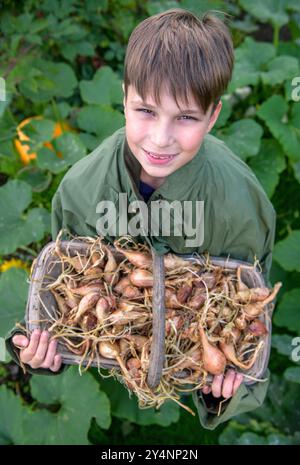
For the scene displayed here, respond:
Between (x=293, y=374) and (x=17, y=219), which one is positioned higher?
(x=17, y=219)

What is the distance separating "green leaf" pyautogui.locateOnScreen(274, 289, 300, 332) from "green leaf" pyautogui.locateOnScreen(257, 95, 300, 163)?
52cm

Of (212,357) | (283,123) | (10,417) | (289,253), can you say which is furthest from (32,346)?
(283,123)

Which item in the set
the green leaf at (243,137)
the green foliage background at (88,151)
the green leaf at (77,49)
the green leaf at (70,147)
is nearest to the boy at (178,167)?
the green foliage background at (88,151)

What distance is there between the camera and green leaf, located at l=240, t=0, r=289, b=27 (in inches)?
91.6

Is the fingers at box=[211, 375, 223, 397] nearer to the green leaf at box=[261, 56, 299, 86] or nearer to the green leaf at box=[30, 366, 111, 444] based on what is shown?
the green leaf at box=[30, 366, 111, 444]

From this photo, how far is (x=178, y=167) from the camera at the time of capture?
1163 millimetres

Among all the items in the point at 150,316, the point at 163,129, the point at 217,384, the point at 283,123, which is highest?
the point at 163,129

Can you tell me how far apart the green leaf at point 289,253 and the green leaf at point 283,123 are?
359 mm

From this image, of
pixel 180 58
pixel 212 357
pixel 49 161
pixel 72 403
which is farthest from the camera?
pixel 49 161

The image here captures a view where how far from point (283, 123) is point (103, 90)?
0.70 m

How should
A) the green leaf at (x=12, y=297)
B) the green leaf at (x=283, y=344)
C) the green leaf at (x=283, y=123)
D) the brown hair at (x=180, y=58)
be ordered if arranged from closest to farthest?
the brown hair at (x=180, y=58) → the green leaf at (x=12, y=297) → the green leaf at (x=283, y=344) → the green leaf at (x=283, y=123)

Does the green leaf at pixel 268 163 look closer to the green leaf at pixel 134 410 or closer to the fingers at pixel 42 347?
the green leaf at pixel 134 410

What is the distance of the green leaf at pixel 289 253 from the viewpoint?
71.7 inches

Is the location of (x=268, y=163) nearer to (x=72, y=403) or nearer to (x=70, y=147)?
(x=70, y=147)
